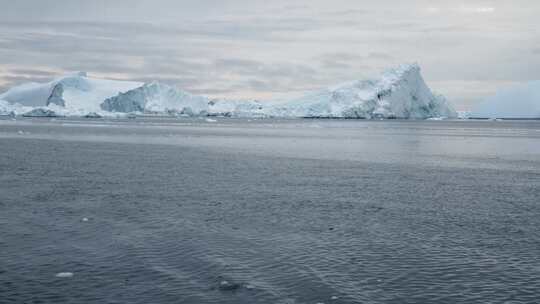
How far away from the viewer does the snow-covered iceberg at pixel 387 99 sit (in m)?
152

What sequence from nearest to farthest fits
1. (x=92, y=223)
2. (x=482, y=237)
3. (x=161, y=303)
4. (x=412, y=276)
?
(x=161, y=303)
(x=412, y=276)
(x=482, y=237)
(x=92, y=223)

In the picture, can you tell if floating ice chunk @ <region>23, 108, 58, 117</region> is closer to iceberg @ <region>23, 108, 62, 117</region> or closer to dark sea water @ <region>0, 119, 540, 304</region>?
iceberg @ <region>23, 108, 62, 117</region>

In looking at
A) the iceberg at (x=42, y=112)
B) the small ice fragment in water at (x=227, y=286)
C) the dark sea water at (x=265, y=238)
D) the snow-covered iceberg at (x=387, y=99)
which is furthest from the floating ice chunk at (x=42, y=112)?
the small ice fragment in water at (x=227, y=286)

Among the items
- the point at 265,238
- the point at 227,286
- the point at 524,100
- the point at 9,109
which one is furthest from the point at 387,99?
the point at 227,286

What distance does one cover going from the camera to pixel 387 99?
514 feet

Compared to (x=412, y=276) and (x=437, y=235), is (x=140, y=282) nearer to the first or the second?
(x=412, y=276)

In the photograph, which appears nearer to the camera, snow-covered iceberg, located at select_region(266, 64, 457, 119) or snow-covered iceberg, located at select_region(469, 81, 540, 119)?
snow-covered iceberg, located at select_region(266, 64, 457, 119)

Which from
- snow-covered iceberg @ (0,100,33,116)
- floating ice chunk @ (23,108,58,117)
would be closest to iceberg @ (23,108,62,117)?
floating ice chunk @ (23,108,58,117)

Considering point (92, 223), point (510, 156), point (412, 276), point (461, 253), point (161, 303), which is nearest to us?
point (161, 303)

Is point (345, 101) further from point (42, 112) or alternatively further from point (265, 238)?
point (265, 238)

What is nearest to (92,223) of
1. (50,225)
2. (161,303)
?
(50,225)

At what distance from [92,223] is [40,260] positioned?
12.7ft

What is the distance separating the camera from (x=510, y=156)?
44125 millimetres

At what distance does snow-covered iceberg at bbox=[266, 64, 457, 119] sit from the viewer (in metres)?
152
